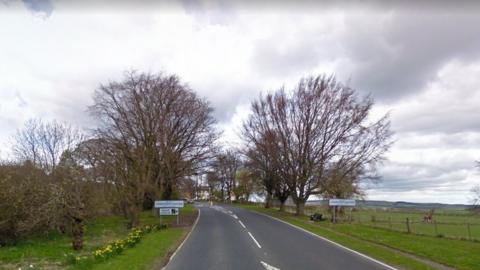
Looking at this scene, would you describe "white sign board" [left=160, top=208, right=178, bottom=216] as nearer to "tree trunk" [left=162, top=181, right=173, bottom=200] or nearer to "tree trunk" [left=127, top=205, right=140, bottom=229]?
"tree trunk" [left=127, top=205, right=140, bottom=229]

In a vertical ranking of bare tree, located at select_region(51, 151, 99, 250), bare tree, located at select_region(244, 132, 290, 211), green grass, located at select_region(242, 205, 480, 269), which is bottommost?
green grass, located at select_region(242, 205, 480, 269)

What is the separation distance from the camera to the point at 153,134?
35.8 m

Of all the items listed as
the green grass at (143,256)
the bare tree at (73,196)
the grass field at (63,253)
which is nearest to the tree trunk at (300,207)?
the grass field at (63,253)

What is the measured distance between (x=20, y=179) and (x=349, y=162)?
27.9 m

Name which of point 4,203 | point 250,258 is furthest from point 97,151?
point 250,258

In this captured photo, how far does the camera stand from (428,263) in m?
13.5

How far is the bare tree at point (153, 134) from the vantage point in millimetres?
31297

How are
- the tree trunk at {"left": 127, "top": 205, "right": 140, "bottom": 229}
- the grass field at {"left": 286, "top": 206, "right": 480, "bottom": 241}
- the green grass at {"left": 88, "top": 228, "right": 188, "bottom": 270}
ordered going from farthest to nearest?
1. the tree trunk at {"left": 127, "top": 205, "right": 140, "bottom": 229}
2. the grass field at {"left": 286, "top": 206, "right": 480, "bottom": 241}
3. the green grass at {"left": 88, "top": 228, "right": 188, "bottom": 270}

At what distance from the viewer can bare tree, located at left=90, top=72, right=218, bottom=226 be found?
103ft

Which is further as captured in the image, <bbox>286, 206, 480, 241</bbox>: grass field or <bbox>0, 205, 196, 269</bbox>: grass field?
<bbox>286, 206, 480, 241</bbox>: grass field

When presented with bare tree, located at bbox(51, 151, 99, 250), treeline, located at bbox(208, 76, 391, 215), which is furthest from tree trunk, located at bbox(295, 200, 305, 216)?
bare tree, located at bbox(51, 151, 99, 250)

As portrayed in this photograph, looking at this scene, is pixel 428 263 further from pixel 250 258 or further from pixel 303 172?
pixel 303 172

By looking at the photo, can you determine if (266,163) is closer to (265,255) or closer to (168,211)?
(168,211)

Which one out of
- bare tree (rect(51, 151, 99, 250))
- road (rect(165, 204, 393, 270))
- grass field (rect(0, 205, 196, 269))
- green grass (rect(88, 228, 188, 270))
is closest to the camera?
road (rect(165, 204, 393, 270))
